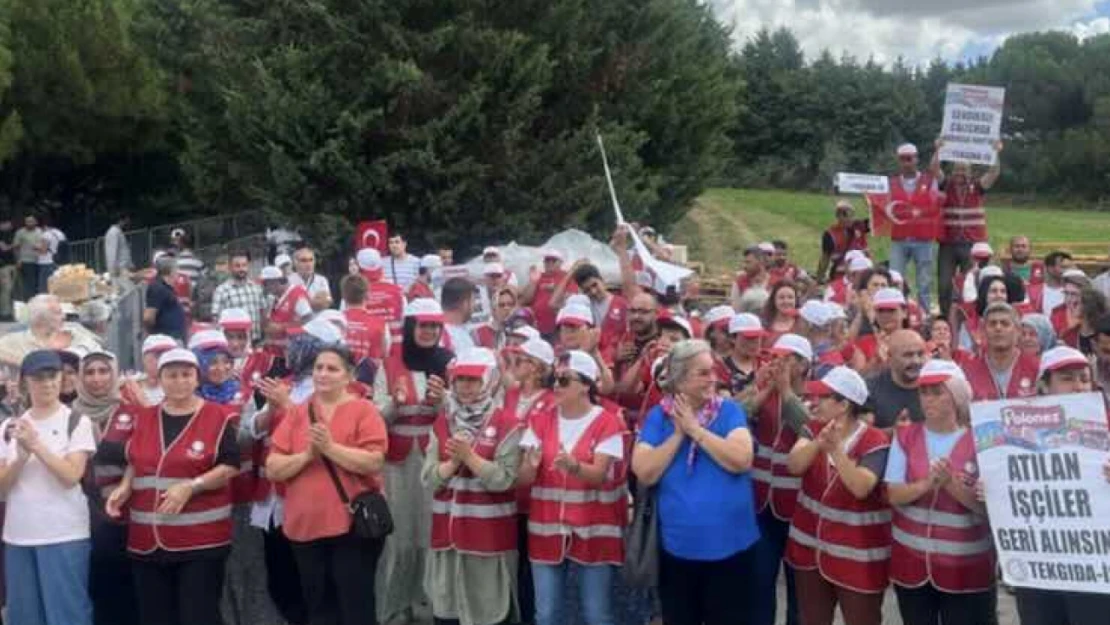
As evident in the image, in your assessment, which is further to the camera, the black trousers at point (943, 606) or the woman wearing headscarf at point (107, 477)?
the woman wearing headscarf at point (107, 477)

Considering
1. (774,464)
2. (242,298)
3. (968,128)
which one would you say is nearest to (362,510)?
(774,464)

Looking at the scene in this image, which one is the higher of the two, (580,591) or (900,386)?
(900,386)

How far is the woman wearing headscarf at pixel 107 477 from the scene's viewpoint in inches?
283

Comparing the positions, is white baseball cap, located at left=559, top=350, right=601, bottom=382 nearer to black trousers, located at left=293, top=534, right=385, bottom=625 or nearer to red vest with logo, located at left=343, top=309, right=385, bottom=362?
black trousers, located at left=293, top=534, right=385, bottom=625

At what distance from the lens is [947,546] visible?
20.3 feet

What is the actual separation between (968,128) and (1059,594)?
9783mm

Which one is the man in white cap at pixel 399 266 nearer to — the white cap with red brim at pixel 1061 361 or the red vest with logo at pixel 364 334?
the red vest with logo at pixel 364 334

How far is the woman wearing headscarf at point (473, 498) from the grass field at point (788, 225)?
19.5m

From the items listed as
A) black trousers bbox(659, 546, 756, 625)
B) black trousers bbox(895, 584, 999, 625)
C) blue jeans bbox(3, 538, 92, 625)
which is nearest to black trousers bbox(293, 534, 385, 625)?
blue jeans bbox(3, 538, 92, 625)

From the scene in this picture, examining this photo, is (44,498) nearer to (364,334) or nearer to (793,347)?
(364,334)

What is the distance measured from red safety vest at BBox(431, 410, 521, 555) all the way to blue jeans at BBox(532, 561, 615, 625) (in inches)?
12.6

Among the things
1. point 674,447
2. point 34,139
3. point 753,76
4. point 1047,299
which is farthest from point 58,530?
point 753,76

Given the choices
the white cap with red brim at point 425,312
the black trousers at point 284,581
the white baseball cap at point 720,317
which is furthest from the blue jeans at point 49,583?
the white baseball cap at point 720,317

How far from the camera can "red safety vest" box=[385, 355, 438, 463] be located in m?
7.93
